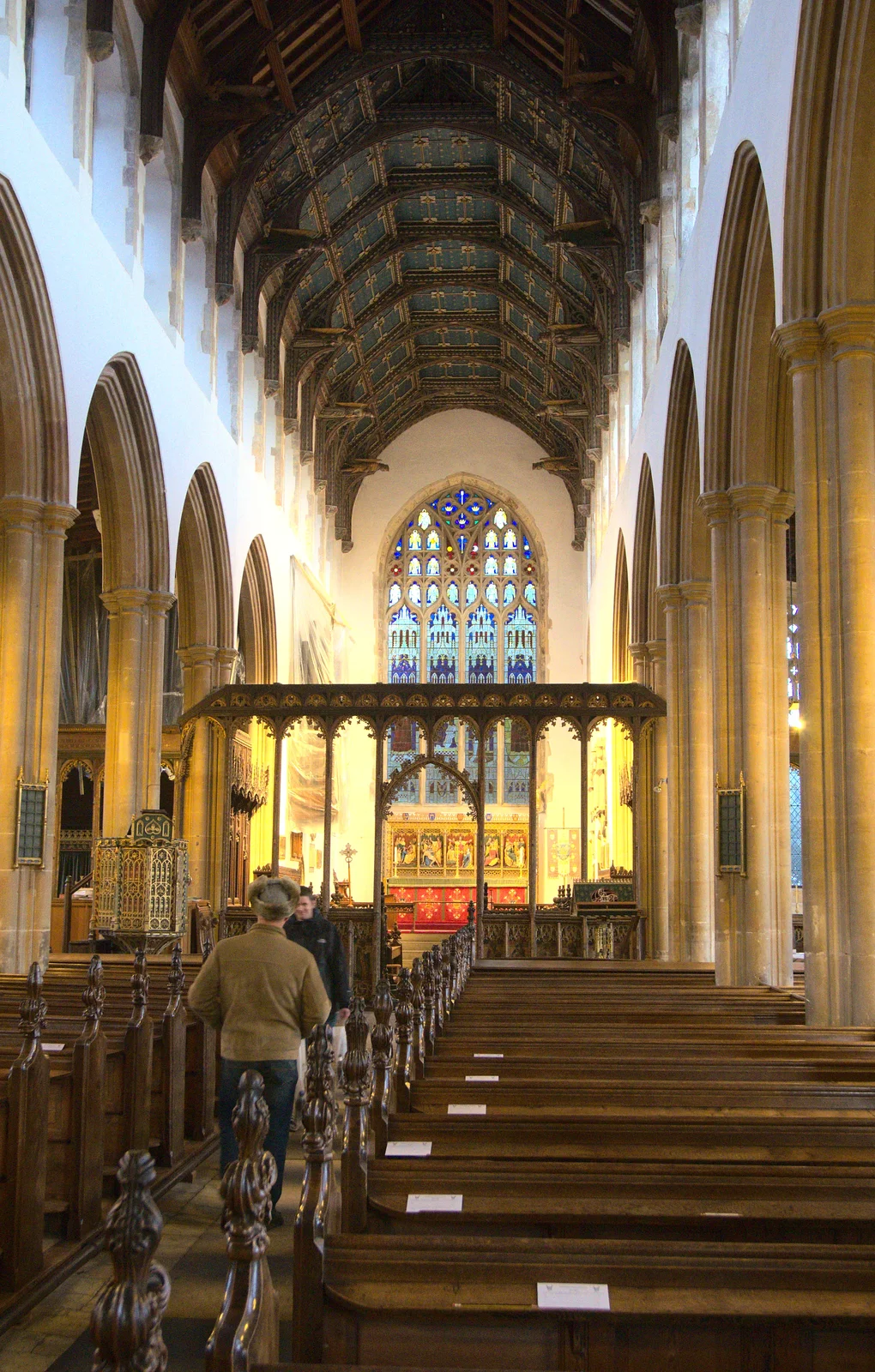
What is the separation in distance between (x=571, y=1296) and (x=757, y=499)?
9.50 m

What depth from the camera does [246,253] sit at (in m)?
18.2

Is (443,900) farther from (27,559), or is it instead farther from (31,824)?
(27,559)

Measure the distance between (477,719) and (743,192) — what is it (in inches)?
271

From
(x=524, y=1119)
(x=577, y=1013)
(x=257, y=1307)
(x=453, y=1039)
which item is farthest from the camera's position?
(x=577, y=1013)

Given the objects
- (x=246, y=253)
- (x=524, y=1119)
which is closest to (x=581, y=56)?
(x=246, y=253)

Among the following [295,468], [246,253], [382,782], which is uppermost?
[246,253]

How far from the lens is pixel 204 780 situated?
647 inches

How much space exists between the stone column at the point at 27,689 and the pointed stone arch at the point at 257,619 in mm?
7722

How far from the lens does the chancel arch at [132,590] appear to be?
13.4 metres

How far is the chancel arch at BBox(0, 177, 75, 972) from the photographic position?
10.5 metres

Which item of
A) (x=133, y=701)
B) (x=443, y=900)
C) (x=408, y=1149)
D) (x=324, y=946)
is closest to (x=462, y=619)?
(x=443, y=900)

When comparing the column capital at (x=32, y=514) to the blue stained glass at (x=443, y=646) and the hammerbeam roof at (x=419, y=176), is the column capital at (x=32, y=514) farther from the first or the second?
the blue stained glass at (x=443, y=646)

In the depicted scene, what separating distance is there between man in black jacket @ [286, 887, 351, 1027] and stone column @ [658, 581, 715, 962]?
25.3 ft

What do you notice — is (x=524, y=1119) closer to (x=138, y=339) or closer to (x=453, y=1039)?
(x=453, y=1039)
